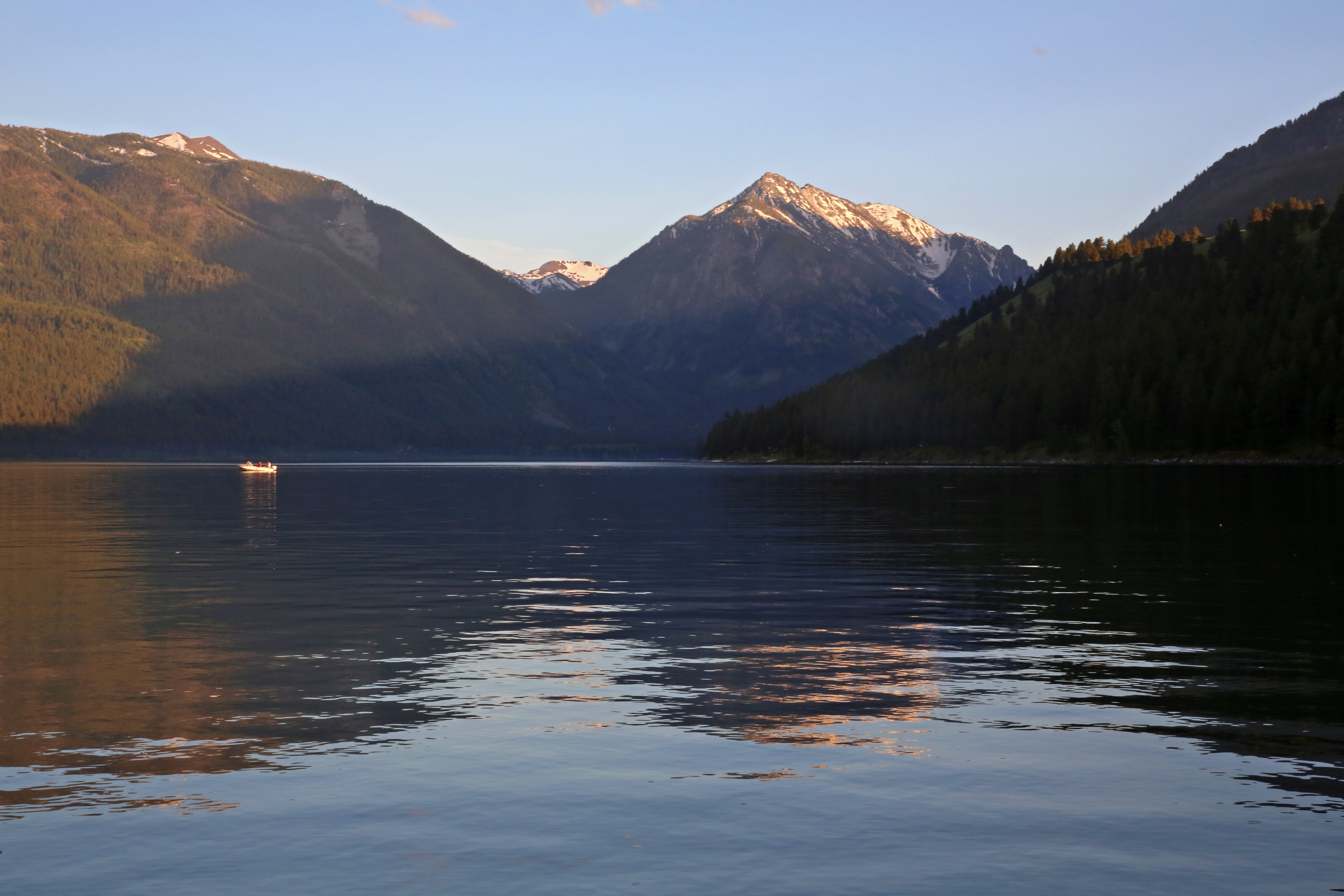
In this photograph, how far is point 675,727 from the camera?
2416 cm

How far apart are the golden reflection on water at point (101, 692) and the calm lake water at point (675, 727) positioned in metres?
0.14

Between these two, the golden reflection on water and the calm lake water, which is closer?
the calm lake water

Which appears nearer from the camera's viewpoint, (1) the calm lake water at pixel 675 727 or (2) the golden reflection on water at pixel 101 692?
(1) the calm lake water at pixel 675 727

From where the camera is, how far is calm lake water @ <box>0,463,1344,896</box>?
54.3ft

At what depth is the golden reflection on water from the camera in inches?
821

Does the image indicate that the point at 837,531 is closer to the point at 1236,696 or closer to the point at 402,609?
the point at 402,609

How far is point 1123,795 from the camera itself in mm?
19484

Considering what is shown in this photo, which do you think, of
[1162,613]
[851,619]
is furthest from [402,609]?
[1162,613]

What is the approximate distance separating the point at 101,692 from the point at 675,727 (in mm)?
12341

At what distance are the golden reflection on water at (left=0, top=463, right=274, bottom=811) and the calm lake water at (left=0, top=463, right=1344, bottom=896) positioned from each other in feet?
0.46

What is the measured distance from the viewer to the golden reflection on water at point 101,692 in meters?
20.9

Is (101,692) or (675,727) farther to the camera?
(101,692)

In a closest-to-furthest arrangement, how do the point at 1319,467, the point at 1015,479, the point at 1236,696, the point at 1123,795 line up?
the point at 1123,795
the point at 1236,696
the point at 1015,479
the point at 1319,467

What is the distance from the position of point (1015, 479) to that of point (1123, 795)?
537 feet
